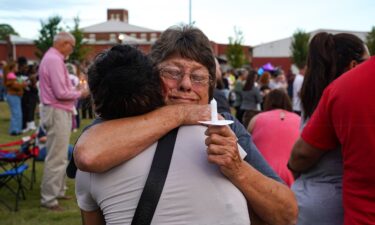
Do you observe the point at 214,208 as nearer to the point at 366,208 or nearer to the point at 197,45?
the point at 197,45

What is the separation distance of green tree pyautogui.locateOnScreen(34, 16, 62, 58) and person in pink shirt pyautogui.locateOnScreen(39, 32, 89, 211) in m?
23.9

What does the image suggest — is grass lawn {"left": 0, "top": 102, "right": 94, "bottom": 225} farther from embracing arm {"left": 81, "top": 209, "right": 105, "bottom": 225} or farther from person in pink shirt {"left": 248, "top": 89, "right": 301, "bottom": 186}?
embracing arm {"left": 81, "top": 209, "right": 105, "bottom": 225}

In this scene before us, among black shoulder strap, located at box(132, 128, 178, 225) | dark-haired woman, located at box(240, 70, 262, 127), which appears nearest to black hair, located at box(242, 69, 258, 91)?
dark-haired woman, located at box(240, 70, 262, 127)

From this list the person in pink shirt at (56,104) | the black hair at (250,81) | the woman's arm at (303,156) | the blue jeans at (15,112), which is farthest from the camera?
the blue jeans at (15,112)

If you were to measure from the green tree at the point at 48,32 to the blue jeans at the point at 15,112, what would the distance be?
17.5m

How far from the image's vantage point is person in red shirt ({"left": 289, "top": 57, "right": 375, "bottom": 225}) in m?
1.96

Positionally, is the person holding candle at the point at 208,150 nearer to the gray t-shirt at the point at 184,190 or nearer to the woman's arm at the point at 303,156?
the gray t-shirt at the point at 184,190

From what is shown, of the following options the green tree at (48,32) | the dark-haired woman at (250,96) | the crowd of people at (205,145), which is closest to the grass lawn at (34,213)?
the crowd of people at (205,145)

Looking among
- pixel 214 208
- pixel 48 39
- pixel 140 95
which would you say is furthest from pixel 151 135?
pixel 48 39

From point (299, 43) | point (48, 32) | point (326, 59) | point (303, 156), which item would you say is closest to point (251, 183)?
point (303, 156)

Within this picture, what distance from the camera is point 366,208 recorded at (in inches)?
80.1

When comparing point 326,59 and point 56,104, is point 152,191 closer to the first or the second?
point 326,59

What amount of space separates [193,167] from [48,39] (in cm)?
3121

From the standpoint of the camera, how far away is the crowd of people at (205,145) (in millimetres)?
1393
